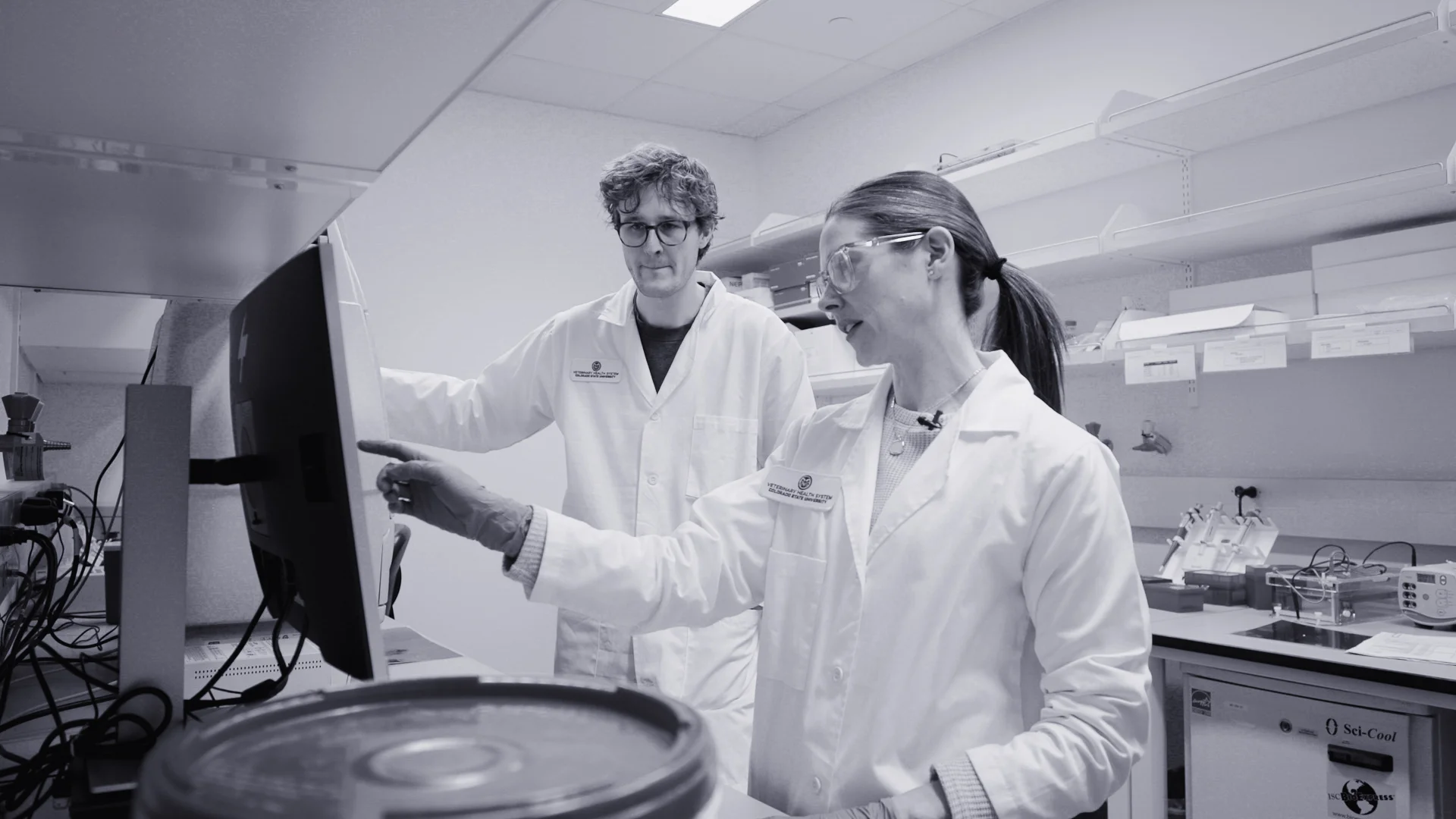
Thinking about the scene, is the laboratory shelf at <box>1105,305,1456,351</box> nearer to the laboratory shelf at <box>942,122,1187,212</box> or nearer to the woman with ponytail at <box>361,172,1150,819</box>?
the laboratory shelf at <box>942,122,1187,212</box>

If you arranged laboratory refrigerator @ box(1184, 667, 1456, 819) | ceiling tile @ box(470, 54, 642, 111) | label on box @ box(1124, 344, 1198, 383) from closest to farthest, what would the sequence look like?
laboratory refrigerator @ box(1184, 667, 1456, 819) → label on box @ box(1124, 344, 1198, 383) → ceiling tile @ box(470, 54, 642, 111)

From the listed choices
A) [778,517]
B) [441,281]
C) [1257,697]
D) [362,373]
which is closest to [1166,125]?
[1257,697]

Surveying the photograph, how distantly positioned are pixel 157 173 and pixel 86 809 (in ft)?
1.89

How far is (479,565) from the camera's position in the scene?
13.3 feet

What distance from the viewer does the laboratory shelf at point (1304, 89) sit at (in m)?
2.11

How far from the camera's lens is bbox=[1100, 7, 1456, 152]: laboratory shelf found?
2.11 m

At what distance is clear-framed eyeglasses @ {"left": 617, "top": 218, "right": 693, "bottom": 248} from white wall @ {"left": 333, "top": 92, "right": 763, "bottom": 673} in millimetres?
2215

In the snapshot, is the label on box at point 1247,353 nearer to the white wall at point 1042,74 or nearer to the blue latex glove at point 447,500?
the white wall at point 1042,74

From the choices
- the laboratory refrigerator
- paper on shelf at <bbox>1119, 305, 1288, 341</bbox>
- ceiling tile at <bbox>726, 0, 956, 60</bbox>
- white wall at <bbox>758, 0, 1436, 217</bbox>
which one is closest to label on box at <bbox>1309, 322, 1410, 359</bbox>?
paper on shelf at <bbox>1119, 305, 1288, 341</bbox>

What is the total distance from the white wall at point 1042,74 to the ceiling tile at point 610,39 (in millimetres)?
871

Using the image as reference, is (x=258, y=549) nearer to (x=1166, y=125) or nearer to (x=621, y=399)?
(x=621, y=399)

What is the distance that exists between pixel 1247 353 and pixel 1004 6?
1.72 m

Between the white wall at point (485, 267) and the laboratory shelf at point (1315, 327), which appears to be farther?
the white wall at point (485, 267)

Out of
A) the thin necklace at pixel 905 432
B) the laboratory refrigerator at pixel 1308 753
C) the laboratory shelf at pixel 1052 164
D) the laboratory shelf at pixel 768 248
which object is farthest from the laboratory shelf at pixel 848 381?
the thin necklace at pixel 905 432
